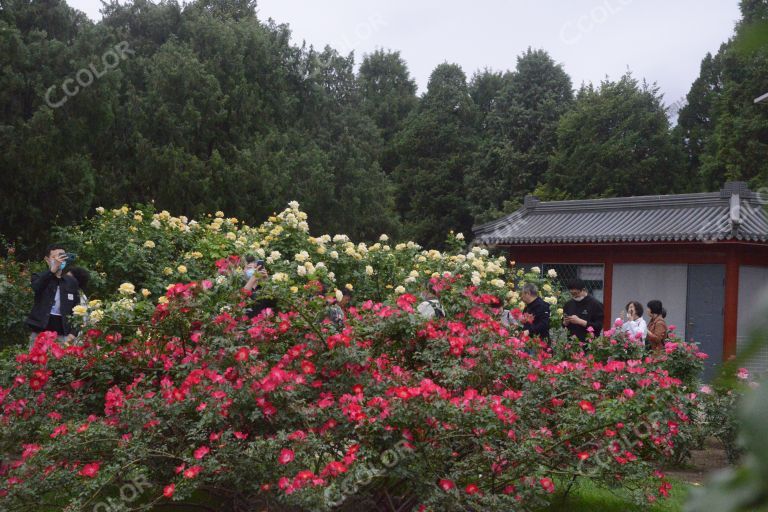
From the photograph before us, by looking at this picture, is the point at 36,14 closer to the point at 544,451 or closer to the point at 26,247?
the point at 26,247

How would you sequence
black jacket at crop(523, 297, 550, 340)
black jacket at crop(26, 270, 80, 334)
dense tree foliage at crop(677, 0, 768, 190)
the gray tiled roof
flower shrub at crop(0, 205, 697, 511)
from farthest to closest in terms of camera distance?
1. dense tree foliage at crop(677, 0, 768, 190)
2. the gray tiled roof
3. black jacket at crop(523, 297, 550, 340)
4. black jacket at crop(26, 270, 80, 334)
5. flower shrub at crop(0, 205, 697, 511)

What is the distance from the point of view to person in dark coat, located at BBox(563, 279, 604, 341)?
8.81 meters

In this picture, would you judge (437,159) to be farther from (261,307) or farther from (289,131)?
(261,307)

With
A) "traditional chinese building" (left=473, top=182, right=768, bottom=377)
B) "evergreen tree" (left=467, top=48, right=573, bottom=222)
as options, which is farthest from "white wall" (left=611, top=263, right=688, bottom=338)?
"evergreen tree" (left=467, top=48, right=573, bottom=222)

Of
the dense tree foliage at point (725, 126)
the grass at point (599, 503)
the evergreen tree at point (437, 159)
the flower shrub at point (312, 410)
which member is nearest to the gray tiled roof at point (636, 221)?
the dense tree foliage at point (725, 126)

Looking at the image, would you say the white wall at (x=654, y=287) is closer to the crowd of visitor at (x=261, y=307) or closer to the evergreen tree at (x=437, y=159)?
the crowd of visitor at (x=261, y=307)

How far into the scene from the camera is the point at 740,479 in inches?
14.8

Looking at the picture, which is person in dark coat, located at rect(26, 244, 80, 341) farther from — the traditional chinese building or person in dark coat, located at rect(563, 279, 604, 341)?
the traditional chinese building

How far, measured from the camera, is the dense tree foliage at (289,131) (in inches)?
613

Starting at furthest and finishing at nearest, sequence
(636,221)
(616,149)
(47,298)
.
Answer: (616,149) → (636,221) → (47,298)

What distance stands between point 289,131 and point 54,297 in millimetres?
16716

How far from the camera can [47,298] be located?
7367 mm

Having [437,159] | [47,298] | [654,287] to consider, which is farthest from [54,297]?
[437,159]

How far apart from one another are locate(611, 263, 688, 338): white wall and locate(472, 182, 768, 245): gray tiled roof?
2.22 ft
